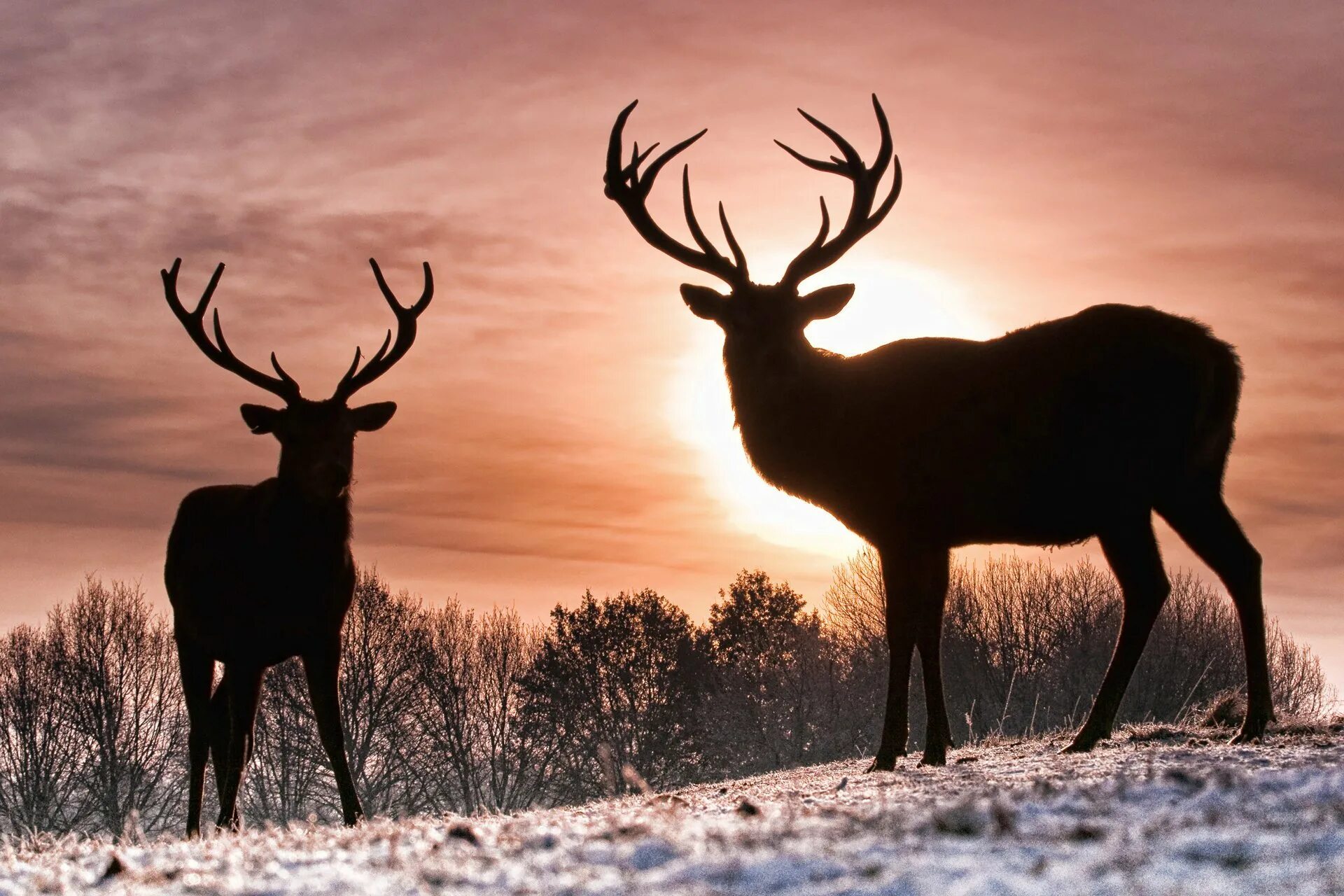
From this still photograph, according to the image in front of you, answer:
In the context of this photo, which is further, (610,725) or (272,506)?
(610,725)

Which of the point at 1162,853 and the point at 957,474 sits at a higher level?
the point at 957,474

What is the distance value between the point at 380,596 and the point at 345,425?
42185mm

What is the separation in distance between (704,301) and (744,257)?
15.5 inches

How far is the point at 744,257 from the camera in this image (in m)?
8.49

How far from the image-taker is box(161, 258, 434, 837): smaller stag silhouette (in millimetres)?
8805

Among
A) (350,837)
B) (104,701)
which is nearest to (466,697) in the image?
(104,701)

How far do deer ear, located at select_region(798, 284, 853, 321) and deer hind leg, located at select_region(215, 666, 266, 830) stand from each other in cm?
449

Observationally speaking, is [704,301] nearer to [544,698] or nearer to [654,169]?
[654,169]

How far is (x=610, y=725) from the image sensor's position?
50156mm

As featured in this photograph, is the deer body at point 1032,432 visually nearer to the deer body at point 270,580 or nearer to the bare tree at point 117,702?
the deer body at point 270,580

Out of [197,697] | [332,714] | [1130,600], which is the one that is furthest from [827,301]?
[197,697]

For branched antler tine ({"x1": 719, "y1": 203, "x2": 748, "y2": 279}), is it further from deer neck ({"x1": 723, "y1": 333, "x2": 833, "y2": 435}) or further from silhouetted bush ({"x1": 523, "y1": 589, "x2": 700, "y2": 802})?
silhouetted bush ({"x1": 523, "y1": 589, "x2": 700, "y2": 802})

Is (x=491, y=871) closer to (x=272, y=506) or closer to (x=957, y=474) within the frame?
(x=957, y=474)

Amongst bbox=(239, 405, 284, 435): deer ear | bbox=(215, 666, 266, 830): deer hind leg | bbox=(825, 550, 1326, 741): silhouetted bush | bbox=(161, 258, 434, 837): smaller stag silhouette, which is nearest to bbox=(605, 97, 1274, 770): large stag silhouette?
bbox=(161, 258, 434, 837): smaller stag silhouette
